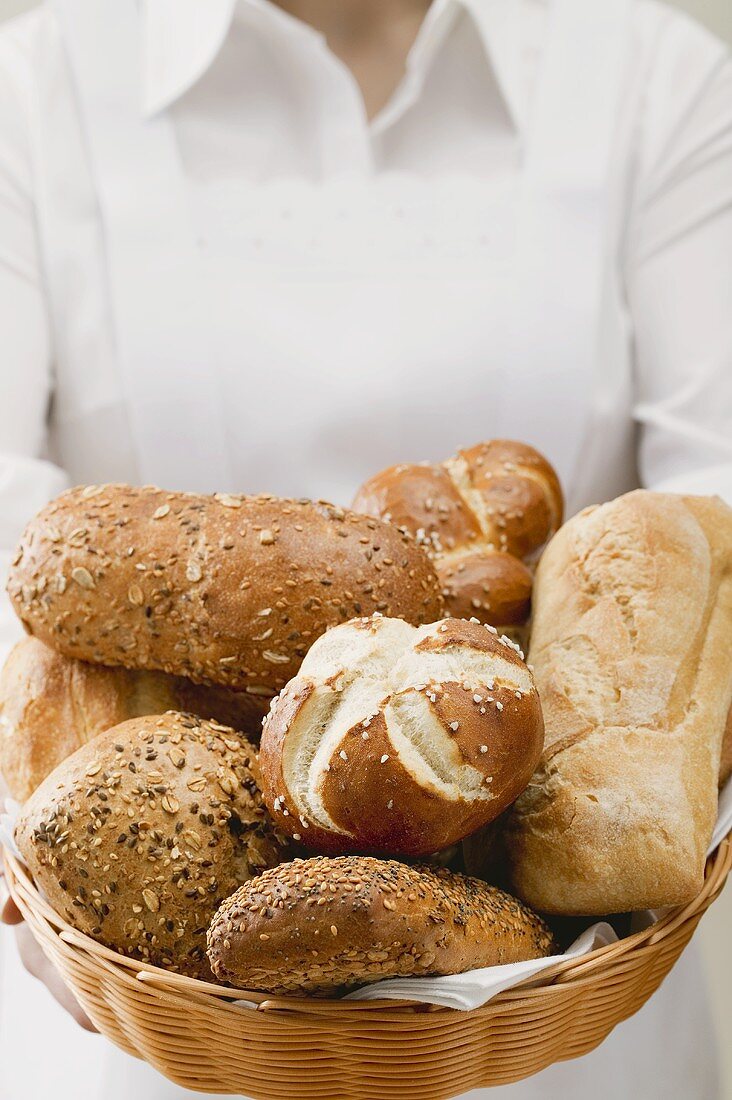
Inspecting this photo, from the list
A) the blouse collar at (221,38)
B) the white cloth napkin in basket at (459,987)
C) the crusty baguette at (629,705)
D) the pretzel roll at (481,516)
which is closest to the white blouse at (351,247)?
the blouse collar at (221,38)

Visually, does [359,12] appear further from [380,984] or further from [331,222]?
[380,984]

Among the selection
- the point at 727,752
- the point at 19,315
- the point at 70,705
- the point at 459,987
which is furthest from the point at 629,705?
the point at 19,315

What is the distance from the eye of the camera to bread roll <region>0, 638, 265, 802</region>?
0.86 m

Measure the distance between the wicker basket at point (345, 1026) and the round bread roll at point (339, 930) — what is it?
0.09 ft

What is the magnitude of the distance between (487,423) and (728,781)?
2.00 feet

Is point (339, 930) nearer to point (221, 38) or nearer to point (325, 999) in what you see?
point (325, 999)

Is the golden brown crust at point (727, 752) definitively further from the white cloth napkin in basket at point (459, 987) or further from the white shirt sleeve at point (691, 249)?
the white shirt sleeve at point (691, 249)

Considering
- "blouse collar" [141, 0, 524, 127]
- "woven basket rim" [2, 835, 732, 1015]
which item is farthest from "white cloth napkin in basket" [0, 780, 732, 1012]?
"blouse collar" [141, 0, 524, 127]

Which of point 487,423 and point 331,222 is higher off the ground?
point 331,222

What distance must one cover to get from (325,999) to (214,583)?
1.01 ft

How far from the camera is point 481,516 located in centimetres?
104

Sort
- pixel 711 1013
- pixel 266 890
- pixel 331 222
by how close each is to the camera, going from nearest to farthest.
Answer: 1. pixel 266 890
2. pixel 711 1013
3. pixel 331 222

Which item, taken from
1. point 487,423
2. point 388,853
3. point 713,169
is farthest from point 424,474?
point 713,169

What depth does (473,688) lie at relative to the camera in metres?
0.69
